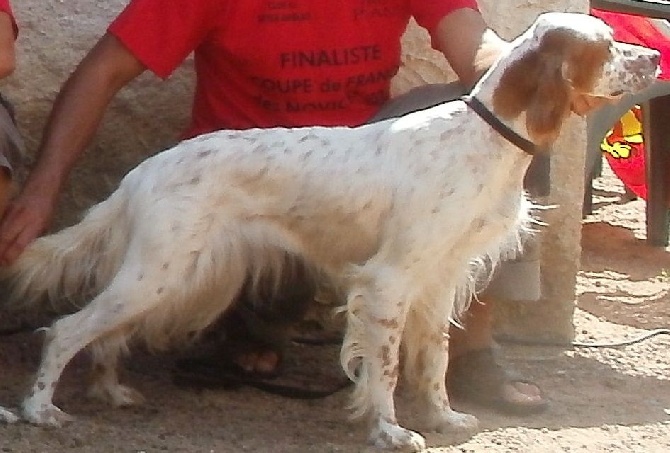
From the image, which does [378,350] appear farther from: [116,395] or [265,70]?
[265,70]

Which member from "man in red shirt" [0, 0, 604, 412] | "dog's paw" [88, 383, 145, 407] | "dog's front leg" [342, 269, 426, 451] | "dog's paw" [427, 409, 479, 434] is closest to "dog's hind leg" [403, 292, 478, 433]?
"dog's paw" [427, 409, 479, 434]

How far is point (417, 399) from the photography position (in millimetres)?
2986

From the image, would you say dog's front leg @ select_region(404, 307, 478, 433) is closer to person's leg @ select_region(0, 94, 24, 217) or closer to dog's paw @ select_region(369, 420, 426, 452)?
dog's paw @ select_region(369, 420, 426, 452)

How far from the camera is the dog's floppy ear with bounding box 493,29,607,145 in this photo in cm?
253

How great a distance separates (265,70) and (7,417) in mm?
1006

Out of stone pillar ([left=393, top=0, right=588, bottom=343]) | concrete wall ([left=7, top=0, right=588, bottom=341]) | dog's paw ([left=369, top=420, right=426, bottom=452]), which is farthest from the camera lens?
stone pillar ([left=393, top=0, right=588, bottom=343])

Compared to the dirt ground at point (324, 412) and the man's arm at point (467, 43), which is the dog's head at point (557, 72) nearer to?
the man's arm at point (467, 43)

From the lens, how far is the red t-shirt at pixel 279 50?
2945mm

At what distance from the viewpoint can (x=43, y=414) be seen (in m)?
2.71

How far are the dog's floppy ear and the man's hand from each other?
1.05 metres

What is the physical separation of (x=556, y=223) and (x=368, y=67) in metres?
0.91

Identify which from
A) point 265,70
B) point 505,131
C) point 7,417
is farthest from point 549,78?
point 7,417

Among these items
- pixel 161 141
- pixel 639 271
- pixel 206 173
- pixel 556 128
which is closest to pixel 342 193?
pixel 206 173

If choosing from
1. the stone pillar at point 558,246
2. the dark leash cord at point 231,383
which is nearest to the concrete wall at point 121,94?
the stone pillar at point 558,246
